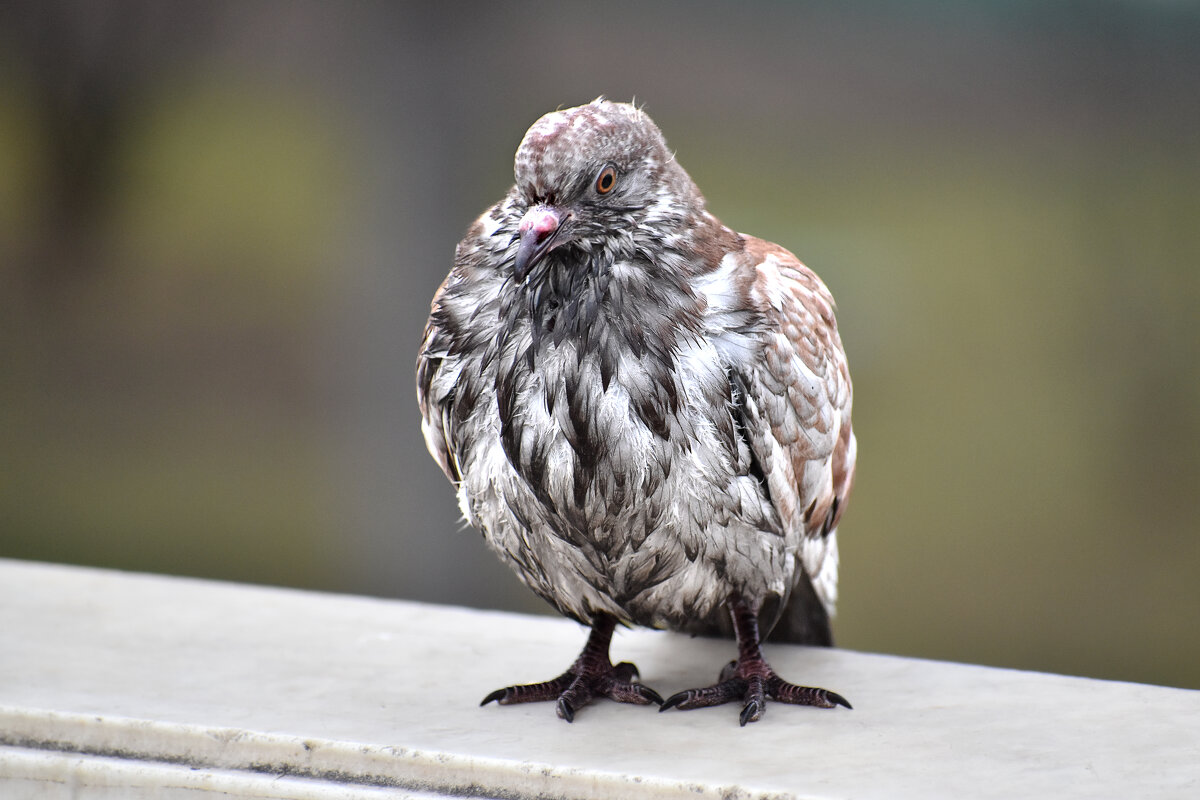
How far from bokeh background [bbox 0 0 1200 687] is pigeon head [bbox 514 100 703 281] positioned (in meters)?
2.20

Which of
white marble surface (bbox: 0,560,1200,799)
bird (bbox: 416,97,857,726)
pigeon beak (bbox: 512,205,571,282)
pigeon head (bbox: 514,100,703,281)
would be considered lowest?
white marble surface (bbox: 0,560,1200,799)

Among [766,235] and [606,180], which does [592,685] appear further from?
[766,235]

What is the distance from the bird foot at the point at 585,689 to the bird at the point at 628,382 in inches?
3.7

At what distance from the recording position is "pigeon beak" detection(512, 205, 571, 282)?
6.27 feet

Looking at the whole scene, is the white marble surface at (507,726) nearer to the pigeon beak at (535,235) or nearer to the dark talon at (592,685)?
the dark talon at (592,685)

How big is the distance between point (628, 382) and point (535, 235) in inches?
12.6

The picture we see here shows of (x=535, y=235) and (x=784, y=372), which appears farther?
(x=784, y=372)

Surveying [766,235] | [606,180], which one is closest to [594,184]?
[606,180]

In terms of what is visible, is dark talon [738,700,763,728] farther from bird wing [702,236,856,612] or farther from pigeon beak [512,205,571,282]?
pigeon beak [512,205,571,282]

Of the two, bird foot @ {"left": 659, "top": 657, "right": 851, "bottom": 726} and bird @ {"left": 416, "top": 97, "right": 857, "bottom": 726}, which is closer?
bird @ {"left": 416, "top": 97, "right": 857, "bottom": 726}

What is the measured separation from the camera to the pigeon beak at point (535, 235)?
6.27 feet

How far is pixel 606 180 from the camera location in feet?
6.55

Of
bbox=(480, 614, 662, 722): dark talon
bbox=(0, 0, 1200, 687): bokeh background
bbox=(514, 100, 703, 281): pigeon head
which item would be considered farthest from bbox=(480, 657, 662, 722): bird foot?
bbox=(0, 0, 1200, 687): bokeh background

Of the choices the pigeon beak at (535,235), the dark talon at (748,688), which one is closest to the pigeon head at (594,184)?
the pigeon beak at (535,235)
